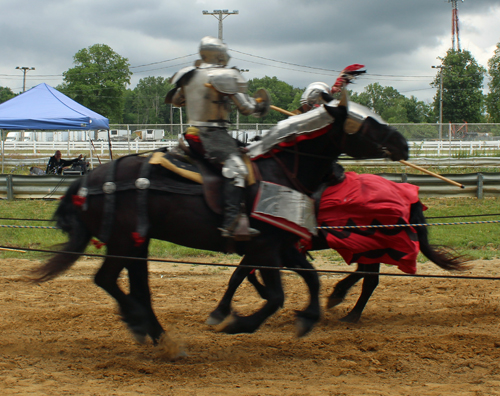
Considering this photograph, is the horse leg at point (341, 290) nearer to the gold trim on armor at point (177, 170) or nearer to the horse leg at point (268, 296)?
the horse leg at point (268, 296)

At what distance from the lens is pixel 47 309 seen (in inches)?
195

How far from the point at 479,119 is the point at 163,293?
42163mm

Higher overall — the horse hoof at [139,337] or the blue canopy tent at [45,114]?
the blue canopy tent at [45,114]

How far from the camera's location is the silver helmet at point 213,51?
3.87 m

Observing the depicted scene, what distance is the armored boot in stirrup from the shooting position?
354 centimetres

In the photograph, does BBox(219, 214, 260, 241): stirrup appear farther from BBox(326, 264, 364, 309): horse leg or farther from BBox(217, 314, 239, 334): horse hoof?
BBox(326, 264, 364, 309): horse leg

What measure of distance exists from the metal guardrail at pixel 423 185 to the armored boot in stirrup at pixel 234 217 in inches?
334

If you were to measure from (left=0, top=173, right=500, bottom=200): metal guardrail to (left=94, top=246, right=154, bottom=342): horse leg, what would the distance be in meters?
8.33

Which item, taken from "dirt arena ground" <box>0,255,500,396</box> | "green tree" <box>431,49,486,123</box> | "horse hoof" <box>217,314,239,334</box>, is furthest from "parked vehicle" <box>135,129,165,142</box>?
"green tree" <box>431,49,486,123</box>

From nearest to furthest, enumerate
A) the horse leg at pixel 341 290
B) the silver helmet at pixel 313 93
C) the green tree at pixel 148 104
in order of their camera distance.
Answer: the silver helmet at pixel 313 93
the horse leg at pixel 341 290
the green tree at pixel 148 104

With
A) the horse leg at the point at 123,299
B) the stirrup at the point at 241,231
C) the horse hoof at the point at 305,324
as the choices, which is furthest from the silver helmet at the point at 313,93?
the horse leg at the point at 123,299

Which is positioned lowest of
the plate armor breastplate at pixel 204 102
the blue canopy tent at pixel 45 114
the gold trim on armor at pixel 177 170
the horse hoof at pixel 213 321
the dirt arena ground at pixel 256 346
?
the dirt arena ground at pixel 256 346

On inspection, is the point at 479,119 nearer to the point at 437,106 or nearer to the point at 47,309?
the point at 437,106

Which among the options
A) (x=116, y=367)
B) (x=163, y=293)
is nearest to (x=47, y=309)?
(x=163, y=293)
